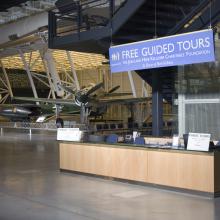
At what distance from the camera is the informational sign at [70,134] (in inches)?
411

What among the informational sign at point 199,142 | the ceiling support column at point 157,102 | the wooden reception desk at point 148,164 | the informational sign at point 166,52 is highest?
the informational sign at point 166,52

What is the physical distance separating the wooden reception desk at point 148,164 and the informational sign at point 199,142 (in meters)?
0.13

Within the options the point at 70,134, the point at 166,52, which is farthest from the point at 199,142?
the point at 70,134

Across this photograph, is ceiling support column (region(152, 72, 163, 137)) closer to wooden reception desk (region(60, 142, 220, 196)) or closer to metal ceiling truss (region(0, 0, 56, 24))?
wooden reception desk (region(60, 142, 220, 196))

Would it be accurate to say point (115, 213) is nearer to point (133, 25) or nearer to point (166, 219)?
point (166, 219)

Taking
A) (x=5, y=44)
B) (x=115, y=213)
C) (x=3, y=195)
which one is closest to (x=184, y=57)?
(x=115, y=213)

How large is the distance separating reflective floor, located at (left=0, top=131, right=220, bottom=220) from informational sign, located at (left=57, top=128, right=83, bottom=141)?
0.92 m

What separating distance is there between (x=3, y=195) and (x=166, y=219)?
3.34 metres

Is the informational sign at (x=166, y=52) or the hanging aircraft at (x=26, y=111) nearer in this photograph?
the informational sign at (x=166, y=52)

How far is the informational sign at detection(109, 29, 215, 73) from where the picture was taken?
8.22m

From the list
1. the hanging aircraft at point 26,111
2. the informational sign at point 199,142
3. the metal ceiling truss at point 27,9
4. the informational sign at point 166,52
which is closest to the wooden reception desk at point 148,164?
the informational sign at point 199,142

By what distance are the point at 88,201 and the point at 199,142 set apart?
2.34 m

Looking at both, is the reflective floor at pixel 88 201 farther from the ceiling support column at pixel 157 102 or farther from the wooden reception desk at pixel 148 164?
the ceiling support column at pixel 157 102

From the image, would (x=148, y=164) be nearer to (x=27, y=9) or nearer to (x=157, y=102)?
→ (x=157, y=102)
